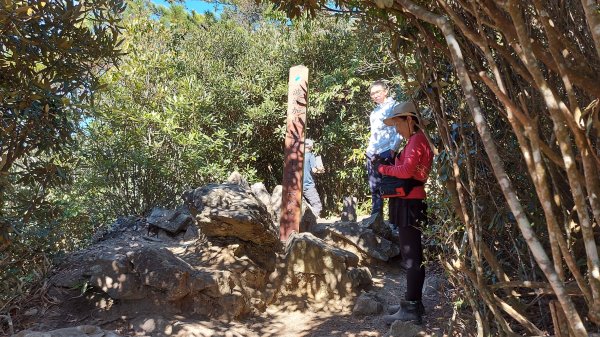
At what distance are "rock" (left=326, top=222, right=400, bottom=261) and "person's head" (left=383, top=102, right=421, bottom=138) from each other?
88.8 inches

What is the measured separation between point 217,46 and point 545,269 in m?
11.3

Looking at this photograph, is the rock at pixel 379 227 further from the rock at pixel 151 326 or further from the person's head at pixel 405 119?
the rock at pixel 151 326

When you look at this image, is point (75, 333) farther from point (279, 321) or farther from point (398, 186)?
point (398, 186)

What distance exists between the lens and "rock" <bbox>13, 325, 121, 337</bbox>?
372 centimetres

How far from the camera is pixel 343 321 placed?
472 centimetres

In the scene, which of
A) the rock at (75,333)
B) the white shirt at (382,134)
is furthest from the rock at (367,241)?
the rock at (75,333)

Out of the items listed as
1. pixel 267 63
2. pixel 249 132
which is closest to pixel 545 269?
pixel 249 132

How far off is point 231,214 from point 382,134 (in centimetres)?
196

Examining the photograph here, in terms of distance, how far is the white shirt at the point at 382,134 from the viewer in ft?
19.2

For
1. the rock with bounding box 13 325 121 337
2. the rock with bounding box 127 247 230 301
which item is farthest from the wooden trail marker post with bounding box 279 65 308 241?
the rock with bounding box 13 325 121 337

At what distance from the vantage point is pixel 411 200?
400cm

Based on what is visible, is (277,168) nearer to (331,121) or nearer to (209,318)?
(331,121)

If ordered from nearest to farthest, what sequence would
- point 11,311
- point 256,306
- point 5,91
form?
point 5,91
point 11,311
point 256,306

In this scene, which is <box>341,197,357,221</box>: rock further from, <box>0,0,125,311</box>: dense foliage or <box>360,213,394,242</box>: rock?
<box>0,0,125,311</box>: dense foliage
